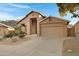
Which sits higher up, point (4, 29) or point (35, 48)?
point (4, 29)

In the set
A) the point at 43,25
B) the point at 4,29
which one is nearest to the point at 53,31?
the point at 43,25

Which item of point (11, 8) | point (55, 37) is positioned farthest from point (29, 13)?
point (55, 37)

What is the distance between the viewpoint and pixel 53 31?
2.36 meters

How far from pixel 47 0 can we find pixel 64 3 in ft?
0.61

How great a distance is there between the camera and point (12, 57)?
232 centimetres

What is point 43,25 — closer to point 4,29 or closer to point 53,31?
point 53,31

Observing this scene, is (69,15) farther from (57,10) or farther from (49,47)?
(49,47)

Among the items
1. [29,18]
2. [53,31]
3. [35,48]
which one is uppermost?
[29,18]

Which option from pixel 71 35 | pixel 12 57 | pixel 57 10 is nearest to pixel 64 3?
pixel 57 10

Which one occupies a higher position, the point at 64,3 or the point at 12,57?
the point at 64,3

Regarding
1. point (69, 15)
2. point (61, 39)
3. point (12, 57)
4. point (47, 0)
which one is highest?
point (47, 0)

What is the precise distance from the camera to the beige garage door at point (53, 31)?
7.70 feet

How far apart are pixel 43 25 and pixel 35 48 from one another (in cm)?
27

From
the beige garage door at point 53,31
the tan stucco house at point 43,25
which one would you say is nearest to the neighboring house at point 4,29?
the tan stucco house at point 43,25
